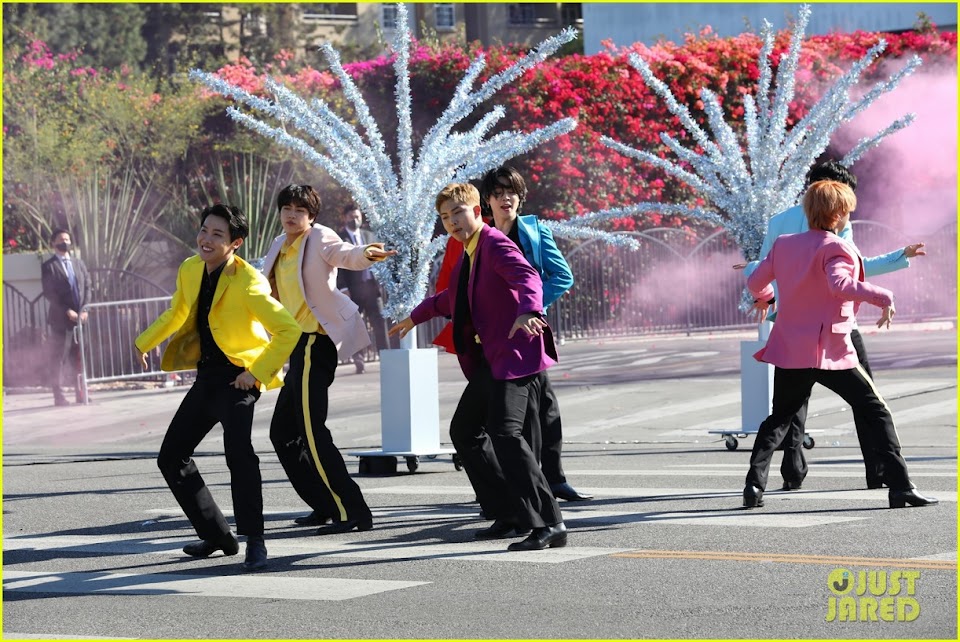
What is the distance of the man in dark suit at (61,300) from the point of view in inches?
672

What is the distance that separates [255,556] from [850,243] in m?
3.32

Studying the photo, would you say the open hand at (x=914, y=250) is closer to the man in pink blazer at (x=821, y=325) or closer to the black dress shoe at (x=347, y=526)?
the man in pink blazer at (x=821, y=325)

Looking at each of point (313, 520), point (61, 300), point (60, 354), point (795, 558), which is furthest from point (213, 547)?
point (61, 300)

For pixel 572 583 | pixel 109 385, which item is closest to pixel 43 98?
pixel 109 385

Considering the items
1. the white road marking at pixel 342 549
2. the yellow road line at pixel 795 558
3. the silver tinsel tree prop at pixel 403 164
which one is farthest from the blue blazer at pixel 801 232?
the silver tinsel tree prop at pixel 403 164

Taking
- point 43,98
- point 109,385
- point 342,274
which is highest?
point 43,98

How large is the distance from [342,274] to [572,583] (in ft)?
38.7

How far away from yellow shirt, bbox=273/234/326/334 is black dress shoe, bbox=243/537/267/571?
155 centimetres

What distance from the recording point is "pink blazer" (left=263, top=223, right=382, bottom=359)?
28.7ft

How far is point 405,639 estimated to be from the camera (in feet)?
18.9

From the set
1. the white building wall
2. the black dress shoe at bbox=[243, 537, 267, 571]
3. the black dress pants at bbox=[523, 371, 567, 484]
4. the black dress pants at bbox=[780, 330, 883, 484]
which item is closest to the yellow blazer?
the black dress shoe at bbox=[243, 537, 267, 571]

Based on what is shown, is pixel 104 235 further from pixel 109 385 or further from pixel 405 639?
pixel 405 639

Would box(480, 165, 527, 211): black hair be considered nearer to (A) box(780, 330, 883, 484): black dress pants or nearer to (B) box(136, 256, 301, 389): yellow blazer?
(B) box(136, 256, 301, 389): yellow blazer

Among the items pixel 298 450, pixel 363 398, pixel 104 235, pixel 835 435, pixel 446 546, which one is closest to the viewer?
pixel 446 546
